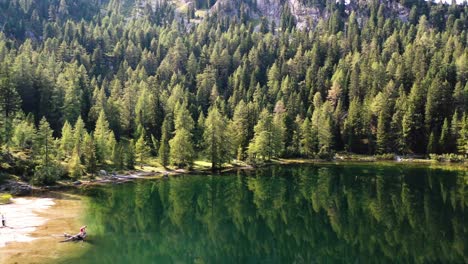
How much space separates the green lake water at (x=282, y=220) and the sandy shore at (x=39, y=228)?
91.4 inches

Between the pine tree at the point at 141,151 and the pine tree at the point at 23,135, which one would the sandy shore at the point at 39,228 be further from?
the pine tree at the point at 141,151

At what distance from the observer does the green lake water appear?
45875 millimetres

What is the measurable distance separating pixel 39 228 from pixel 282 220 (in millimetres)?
31026

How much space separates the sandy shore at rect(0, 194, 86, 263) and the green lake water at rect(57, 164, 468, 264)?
2.32 meters

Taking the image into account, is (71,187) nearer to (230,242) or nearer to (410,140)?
(230,242)

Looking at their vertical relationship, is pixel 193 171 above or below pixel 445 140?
below

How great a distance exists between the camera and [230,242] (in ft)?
167

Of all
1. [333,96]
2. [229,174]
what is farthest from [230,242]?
[333,96]

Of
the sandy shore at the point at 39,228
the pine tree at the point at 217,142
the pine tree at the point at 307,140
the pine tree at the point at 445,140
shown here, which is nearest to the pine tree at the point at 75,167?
the sandy shore at the point at 39,228

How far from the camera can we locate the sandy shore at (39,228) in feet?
135

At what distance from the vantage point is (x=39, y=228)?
50.8 meters

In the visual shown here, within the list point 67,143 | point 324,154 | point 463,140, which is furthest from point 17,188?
point 463,140

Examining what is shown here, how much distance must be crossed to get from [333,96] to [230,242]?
123712 millimetres

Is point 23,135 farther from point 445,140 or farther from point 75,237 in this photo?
point 445,140
